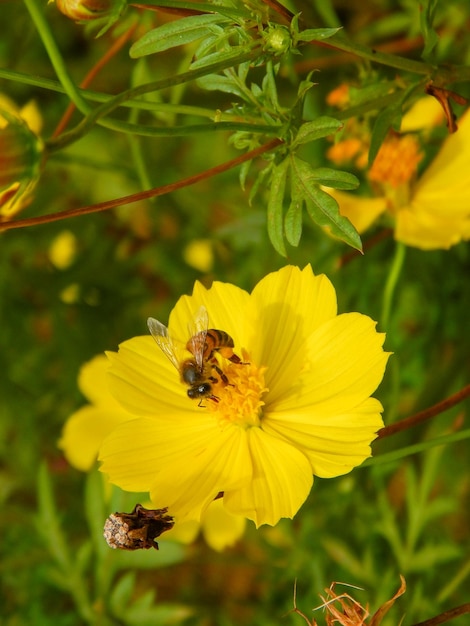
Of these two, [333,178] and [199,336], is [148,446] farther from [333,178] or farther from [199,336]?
[333,178]

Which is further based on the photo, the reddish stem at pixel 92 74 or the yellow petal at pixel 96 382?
the yellow petal at pixel 96 382

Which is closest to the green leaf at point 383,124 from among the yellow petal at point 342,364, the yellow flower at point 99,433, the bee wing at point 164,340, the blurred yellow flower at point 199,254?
the yellow petal at point 342,364

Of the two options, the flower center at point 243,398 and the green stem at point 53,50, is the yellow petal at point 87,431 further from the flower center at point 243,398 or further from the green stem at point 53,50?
the green stem at point 53,50

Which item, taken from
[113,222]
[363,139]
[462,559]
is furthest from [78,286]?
[462,559]

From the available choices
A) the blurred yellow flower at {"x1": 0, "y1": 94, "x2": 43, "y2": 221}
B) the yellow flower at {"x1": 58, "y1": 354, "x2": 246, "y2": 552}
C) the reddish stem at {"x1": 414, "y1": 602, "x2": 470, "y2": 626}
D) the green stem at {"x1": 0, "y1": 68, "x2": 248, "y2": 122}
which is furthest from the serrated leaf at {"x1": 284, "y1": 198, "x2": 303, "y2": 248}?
the yellow flower at {"x1": 58, "y1": 354, "x2": 246, "y2": 552}

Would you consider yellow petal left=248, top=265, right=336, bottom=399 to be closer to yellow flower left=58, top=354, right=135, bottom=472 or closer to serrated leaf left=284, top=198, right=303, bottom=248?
serrated leaf left=284, top=198, right=303, bottom=248

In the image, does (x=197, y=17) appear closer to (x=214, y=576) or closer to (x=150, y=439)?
(x=150, y=439)
